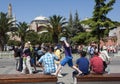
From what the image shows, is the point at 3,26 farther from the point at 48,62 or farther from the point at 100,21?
the point at 48,62

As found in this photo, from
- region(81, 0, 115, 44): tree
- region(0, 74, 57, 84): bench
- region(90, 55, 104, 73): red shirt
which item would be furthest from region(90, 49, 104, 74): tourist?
region(81, 0, 115, 44): tree

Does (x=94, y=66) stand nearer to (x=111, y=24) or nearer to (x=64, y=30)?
(x=111, y=24)

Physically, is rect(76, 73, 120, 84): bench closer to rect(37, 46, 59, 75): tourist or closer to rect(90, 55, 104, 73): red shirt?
rect(90, 55, 104, 73): red shirt

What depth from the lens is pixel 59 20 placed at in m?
69.1

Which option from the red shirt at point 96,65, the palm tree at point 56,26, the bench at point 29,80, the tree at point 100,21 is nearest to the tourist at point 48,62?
the red shirt at point 96,65

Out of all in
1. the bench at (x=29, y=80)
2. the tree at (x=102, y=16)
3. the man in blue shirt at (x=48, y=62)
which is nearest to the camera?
the bench at (x=29, y=80)

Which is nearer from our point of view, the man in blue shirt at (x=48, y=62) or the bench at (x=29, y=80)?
the bench at (x=29, y=80)

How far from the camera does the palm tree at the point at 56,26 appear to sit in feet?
224

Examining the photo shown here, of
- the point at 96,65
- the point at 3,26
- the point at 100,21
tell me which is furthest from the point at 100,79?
the point at 3,26

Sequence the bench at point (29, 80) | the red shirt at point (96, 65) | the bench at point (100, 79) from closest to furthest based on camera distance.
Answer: the bench at point (29, 80)
the bench at point (100, 79)
the red shirt at point (96, 65)

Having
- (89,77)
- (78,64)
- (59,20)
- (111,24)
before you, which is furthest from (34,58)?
(59,20)

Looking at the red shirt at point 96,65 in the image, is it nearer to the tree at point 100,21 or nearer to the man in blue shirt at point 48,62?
the man in blue shirt at point 48,62

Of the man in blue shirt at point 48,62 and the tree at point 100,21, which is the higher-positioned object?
the tree at point 100,21

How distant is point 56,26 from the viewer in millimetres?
68625
